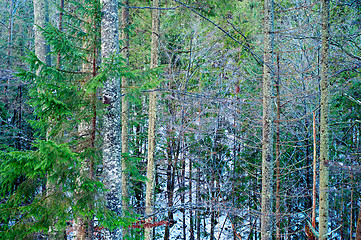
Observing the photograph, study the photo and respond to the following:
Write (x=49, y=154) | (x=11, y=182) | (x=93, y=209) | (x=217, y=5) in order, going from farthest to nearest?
1. (x=217, y=5)
2. (x=93, y=209)
3. (x=11, y=182)
4. (x=49, y=154)

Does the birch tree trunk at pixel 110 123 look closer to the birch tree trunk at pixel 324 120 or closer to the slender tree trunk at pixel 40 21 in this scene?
the slender tree trunk at pixel 40 21

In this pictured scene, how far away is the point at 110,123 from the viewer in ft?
14.9

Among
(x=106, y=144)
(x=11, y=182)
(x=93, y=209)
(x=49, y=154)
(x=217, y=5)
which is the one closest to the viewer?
(x=49, y=154)

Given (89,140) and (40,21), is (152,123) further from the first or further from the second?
(40,21)

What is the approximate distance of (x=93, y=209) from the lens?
4.10 metres

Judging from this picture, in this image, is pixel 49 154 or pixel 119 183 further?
pixel 119 183

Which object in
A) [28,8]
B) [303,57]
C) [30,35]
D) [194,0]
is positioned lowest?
[303,57]

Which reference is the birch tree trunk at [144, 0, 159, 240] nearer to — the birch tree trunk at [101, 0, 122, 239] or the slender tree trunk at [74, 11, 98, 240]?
the slender tree trunk at [74, 11, 98, 240]

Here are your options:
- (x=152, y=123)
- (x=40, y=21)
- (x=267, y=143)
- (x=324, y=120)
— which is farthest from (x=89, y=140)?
(x=324, y=120)

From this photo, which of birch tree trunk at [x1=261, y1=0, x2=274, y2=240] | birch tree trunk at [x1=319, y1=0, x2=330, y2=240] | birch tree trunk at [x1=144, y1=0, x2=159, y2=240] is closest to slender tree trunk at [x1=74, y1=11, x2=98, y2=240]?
birch tree trunk at [x1=144, y1=0, x2=159, y2=240]

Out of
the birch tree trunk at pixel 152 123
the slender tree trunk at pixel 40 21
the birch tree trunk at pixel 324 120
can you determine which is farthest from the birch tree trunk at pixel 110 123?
the birch tree trunk at pixel 324 120

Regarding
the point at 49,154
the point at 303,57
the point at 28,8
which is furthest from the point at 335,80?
the point at 28,8

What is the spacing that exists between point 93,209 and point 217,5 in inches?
263

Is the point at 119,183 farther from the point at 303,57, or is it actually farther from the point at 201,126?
the point at 303,57
